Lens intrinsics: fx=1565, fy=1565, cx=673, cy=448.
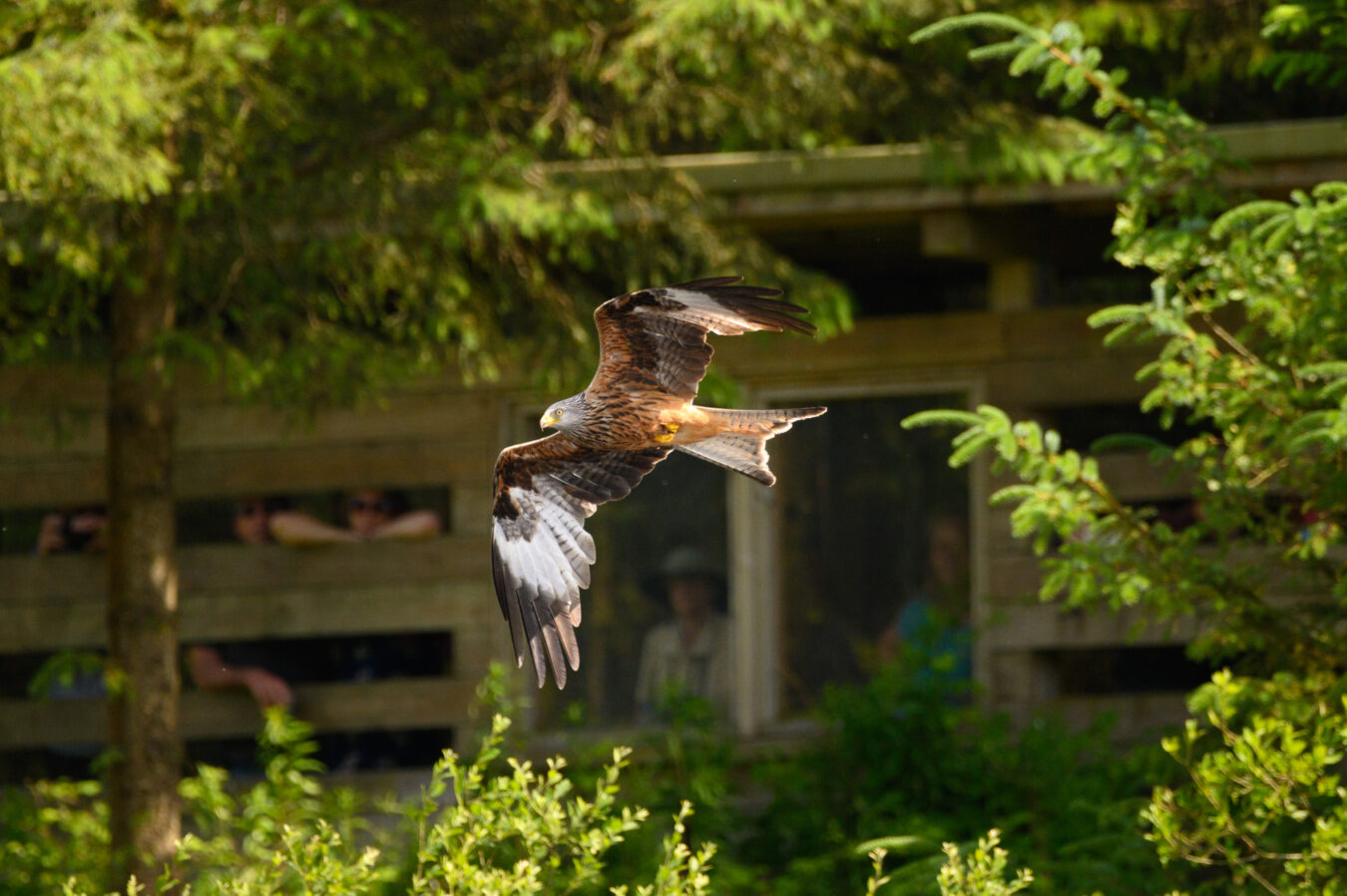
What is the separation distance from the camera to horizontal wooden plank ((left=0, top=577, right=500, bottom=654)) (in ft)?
21.8

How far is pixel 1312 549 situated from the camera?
418cm

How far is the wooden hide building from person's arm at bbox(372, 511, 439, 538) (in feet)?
0.39

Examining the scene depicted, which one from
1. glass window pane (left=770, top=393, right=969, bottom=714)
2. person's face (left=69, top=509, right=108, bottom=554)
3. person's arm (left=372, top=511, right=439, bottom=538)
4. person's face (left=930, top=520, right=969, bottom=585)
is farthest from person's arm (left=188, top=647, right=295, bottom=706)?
person's face (left=930, top=520, right=969, bottom=585)

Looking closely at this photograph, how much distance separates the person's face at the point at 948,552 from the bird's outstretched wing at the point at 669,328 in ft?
12.2

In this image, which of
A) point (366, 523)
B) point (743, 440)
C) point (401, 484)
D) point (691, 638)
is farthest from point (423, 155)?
point (743, 440)

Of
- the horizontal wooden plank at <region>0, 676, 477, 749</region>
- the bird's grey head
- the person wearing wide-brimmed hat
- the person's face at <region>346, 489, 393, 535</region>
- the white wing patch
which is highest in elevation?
the white wing patch

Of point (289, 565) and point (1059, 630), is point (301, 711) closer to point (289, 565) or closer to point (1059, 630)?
point (289, 565)

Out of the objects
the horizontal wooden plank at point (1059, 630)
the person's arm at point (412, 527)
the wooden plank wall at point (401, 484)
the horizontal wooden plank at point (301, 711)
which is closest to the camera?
the horizontal wooden plank at point (1059, 630)

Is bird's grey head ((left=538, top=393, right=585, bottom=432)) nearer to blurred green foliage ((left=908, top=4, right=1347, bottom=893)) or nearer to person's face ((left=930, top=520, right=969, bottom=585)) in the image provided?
blurred green foliage ((left=908, top=4, right=1347, bottom=893))

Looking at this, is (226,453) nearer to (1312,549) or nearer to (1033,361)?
(1033,361)

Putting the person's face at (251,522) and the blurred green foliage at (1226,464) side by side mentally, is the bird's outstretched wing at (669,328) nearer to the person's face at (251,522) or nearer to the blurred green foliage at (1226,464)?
the blurred green foliage at (1226,464)

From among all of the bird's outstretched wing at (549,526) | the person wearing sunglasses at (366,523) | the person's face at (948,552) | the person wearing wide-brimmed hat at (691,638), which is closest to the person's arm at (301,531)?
the person wearing sunglasses at (366,523)

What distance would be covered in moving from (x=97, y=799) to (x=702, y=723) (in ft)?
9.39

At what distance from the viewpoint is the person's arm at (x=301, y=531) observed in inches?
257
